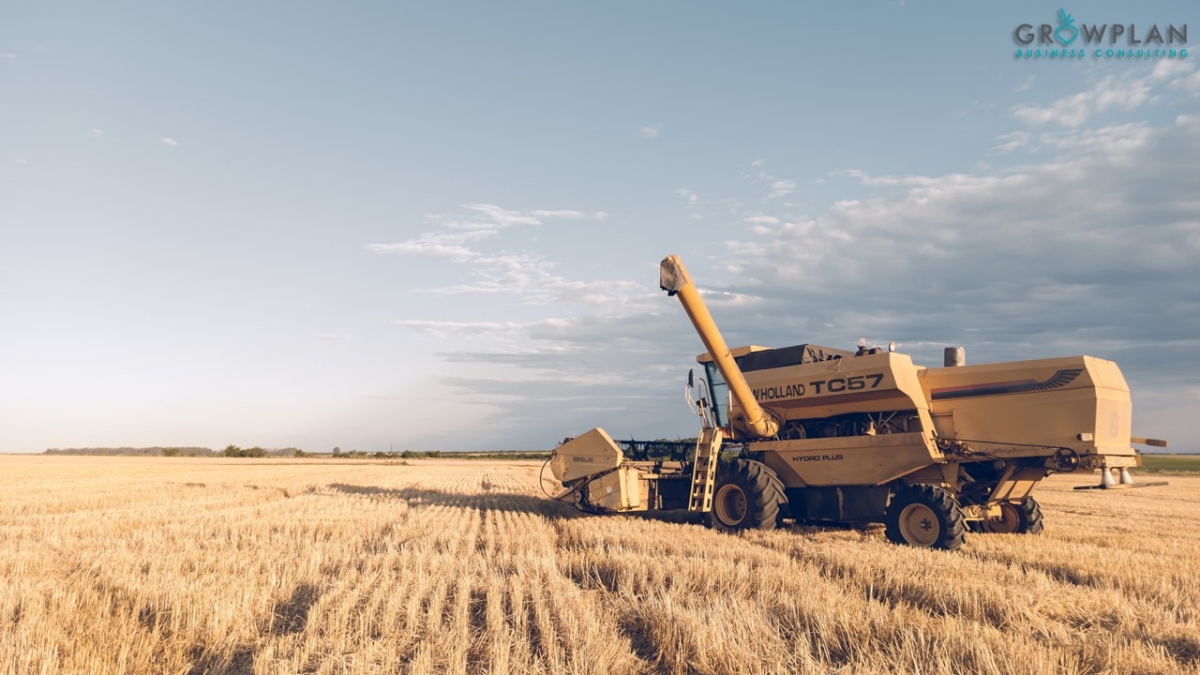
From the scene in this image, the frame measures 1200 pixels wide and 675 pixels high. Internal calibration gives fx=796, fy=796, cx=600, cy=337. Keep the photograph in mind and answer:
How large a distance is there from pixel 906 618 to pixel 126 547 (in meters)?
8.71

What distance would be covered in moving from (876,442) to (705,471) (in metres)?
2.78

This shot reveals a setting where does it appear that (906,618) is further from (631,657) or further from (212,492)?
(212,492)

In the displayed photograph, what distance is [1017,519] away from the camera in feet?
40.9

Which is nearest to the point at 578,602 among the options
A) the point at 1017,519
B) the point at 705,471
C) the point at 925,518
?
the point at 925,518

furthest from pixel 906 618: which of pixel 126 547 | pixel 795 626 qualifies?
pixel 126 547

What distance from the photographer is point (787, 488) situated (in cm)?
1298

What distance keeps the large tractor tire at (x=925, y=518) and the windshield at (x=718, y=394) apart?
11.2ft

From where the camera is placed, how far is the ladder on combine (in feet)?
41.9

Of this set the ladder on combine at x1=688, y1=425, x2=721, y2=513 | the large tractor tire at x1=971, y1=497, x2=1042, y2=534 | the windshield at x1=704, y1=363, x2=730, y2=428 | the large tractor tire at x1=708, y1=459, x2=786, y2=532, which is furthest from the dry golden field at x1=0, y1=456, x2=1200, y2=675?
the windshield at x1=704, y1=363, x2=730, y2=428

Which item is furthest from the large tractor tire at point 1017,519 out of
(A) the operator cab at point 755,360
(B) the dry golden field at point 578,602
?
(A) the operator cab at point 755,360

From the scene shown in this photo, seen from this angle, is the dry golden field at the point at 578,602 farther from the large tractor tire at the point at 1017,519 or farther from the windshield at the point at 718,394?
the windshield at the point at 718,394

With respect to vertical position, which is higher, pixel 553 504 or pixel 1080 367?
pixel 1080 367

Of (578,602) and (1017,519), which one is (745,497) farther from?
(578,602)

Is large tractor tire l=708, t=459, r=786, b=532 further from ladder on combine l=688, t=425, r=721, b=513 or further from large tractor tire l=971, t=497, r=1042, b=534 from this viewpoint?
large tractor tire l=971, t=497, r=1042, b=534
